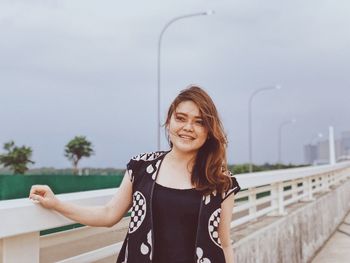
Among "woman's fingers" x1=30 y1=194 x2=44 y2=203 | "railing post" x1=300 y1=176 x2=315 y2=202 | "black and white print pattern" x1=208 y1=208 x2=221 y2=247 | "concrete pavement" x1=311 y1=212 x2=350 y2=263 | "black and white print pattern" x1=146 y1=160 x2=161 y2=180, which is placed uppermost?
"black and white print pattern" x1=146 y1=160 x2=161 y2=180

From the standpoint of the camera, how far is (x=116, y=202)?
299 cm

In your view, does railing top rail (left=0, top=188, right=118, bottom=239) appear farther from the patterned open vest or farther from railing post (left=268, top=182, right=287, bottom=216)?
railing post (left=268, top=182, right=287, bottom=216)

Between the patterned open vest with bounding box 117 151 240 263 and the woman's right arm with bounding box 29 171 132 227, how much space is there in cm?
13

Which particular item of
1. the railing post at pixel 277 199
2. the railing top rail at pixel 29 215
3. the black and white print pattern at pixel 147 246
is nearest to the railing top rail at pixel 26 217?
the railing top rail at pixel 29 215

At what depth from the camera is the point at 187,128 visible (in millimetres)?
2850

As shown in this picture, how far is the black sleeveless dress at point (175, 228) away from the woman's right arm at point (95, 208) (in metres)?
0.29

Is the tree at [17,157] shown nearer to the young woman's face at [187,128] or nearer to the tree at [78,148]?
the tree at [78,148]

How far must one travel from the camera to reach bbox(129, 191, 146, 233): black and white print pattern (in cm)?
275

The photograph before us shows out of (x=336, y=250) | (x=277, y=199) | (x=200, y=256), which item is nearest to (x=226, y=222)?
(x=200, y=256)

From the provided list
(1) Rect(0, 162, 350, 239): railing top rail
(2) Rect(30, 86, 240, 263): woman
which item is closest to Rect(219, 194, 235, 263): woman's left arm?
(2) Rect(30, 86, 240, 263): woman

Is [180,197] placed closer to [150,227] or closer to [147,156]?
[150,227]

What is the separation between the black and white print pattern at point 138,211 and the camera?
275 centimetres

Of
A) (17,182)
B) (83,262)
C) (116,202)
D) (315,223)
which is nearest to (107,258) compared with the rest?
(83,262)

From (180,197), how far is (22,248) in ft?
2.42
